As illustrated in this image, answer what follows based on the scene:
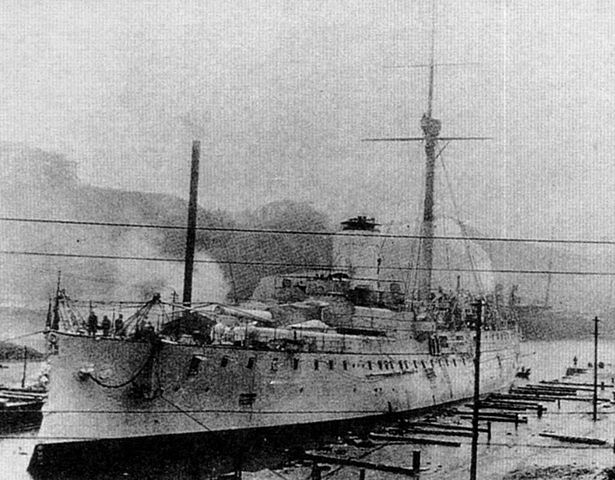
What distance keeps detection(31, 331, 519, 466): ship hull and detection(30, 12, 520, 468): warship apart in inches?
1.1

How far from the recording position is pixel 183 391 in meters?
19.0

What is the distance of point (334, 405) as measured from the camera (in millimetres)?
22672

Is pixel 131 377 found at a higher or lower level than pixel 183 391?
higher

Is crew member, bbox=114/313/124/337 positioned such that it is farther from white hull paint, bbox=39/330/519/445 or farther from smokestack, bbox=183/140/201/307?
smokestack, bbox=183/140/201/307

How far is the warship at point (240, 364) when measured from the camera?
18453 millimetres

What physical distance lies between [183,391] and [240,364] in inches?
72.9

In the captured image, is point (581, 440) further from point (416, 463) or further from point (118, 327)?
point (118, 327)

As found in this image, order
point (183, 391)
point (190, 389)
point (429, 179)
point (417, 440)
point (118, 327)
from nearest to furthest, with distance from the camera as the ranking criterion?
point (183, 391) < point (190, 389) < point (118, 327) < point (417, 440) < point (429, 179)

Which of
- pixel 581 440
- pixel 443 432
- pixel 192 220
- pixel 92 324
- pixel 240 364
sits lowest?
pixel 443 432

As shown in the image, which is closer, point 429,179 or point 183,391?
point 183,391

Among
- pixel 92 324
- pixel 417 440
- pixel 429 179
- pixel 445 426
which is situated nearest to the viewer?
pixel 92 324

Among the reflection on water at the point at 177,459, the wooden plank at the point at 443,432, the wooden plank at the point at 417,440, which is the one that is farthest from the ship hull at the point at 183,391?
the wooden plank at the point at 443,432

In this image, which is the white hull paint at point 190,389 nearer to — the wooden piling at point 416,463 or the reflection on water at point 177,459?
the reflection on water at point 177,459

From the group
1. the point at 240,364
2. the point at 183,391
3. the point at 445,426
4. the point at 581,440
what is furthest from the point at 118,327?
the point at 581,440
